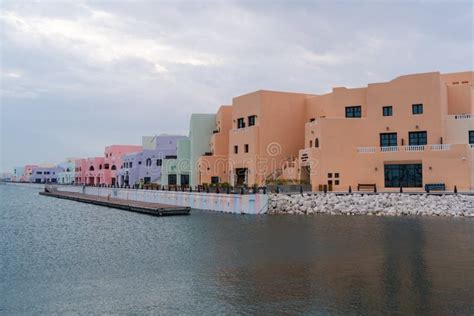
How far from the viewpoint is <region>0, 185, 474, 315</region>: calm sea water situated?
10.9 meters

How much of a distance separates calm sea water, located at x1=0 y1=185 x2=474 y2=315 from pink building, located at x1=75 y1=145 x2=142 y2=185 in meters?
59.9

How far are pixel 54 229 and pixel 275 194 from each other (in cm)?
1491

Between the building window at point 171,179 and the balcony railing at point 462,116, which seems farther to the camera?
the building window at point 171,179

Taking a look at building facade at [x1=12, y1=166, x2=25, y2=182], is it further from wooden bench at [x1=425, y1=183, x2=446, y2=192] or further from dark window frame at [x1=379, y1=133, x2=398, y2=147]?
wooden bench at [x1=425, y1=183, x2=446, y2=192]

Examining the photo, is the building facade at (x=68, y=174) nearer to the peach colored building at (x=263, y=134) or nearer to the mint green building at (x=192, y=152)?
the mint green building at (x=192, y=152)

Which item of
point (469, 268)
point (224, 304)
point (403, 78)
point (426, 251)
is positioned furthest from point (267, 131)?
point (224, 304)

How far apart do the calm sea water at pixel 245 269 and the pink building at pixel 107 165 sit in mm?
59948

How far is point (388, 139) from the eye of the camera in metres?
36.4

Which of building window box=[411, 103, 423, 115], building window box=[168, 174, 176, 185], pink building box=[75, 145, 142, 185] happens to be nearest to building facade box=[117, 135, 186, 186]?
building window box=[168, 174, 176, 185]

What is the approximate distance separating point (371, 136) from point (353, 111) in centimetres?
296

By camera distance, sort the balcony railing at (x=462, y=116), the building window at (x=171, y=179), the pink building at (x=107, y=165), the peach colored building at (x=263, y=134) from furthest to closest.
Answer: the pink building at (x=107, y=165), the building window at (x=171, y=179), the peach colored building at (x=263, y=134), the balcony railing at (x=462, y=116)

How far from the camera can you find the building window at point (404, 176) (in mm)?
33438

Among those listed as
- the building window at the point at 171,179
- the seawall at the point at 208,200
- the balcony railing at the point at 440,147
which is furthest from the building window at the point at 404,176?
the building window at the point at 171,179

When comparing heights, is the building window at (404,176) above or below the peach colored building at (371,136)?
below
